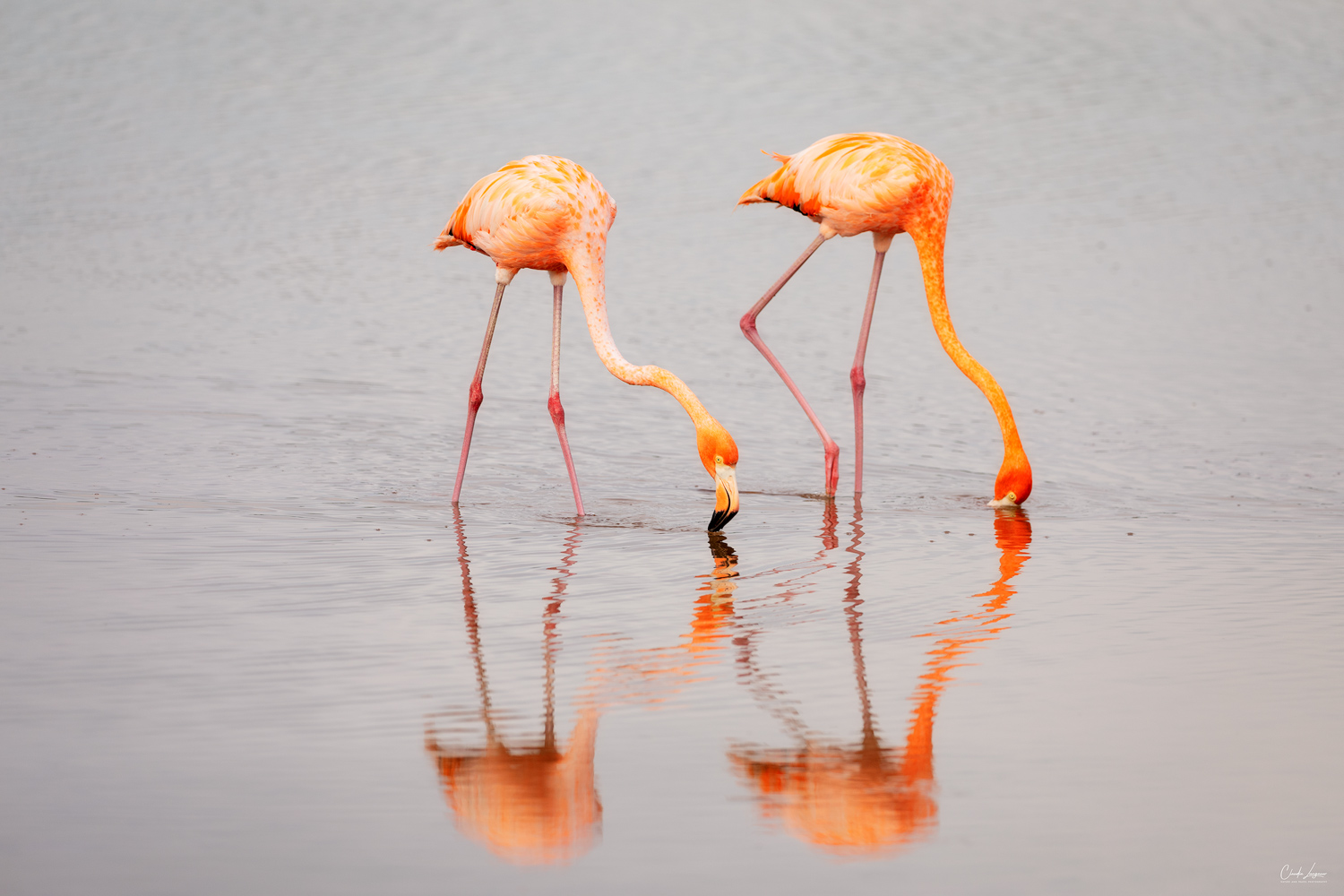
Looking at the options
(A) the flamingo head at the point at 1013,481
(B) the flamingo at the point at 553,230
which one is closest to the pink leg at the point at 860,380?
(A) the flamingo head at the point at 1013,481

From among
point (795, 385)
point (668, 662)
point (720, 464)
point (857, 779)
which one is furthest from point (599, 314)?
point (857, 779)

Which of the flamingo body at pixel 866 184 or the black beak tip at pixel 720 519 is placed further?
→ the flamingo body at pixel 866 184

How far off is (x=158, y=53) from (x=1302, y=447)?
2533 cm

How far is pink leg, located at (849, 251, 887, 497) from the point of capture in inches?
319

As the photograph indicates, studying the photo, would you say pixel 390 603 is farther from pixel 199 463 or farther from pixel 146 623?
pixel 199 463

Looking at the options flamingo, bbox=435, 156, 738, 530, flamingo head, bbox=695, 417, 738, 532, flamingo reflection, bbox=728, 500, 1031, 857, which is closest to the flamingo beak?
flamingo head, bbox=695, 417, 738, 532

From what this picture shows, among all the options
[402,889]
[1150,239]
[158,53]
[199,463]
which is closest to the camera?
[402,889]

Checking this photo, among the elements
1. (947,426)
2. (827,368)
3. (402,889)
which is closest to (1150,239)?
(827,368)

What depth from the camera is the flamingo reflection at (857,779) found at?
3.60 meters

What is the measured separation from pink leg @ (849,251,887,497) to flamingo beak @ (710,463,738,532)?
1.82 meters

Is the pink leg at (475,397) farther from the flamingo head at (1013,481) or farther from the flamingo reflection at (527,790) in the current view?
the flamingo reflection at (527,790)

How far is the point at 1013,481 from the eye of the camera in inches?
290

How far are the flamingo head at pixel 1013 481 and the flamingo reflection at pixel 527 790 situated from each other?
11.2ft

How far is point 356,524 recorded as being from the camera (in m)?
6.82
